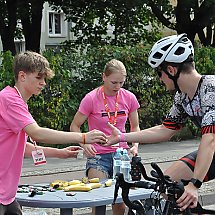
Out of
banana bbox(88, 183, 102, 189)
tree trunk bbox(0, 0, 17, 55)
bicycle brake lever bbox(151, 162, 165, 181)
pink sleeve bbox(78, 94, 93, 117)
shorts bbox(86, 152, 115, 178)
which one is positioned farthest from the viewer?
tree trunk bbox(0, 0, 17, 55)

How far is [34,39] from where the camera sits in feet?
82.2

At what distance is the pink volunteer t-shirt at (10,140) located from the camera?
4.94 metres

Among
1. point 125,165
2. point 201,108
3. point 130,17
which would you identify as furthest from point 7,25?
point 201,108

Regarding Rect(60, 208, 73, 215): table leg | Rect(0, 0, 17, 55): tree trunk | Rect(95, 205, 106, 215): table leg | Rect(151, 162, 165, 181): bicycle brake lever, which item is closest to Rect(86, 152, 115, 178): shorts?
Rect(95, 205, 106, 215): table leg

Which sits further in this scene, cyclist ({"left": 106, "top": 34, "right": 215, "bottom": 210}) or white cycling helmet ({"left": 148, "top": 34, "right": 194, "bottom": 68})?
white cycling helmet ({"left": 148, "top": 34, "right": 194, "bottom": 68})

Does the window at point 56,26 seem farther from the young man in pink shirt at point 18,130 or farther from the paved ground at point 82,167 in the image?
the young man in pink shirt at point 18,130

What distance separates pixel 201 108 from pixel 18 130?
1444 mm

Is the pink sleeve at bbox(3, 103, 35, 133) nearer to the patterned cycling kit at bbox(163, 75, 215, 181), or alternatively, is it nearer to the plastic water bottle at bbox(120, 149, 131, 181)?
the patterned cycling kit at bbox(163, 75, 215, 181)

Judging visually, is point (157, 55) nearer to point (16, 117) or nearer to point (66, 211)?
point (16, 117)

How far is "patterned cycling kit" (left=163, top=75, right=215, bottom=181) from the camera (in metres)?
4.24

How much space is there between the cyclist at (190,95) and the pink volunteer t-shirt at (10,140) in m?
1.17

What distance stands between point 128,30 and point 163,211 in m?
23.8

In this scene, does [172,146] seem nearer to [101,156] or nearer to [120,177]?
[101,156]

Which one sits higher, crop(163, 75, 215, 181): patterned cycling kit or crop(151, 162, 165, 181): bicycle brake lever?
crop(163, 75, 215, 181): patterned cycling kit
